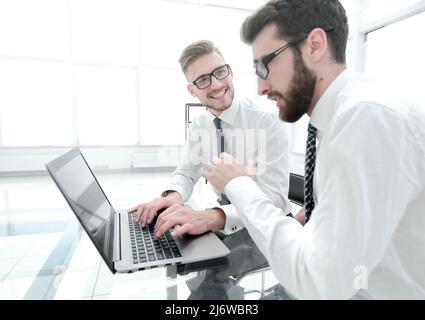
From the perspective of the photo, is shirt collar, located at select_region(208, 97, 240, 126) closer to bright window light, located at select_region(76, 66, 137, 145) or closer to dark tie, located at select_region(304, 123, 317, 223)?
dark tie, located at select_region(304, 123, 317, 223)

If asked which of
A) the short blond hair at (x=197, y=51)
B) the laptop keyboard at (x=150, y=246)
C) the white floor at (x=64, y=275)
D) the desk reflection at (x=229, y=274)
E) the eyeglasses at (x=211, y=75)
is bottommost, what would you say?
the white floor at (x=64, y=275)

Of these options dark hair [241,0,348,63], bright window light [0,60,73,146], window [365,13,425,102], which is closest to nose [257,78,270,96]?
dark hair [241,0,348,63]

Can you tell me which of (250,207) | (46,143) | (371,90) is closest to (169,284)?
(250,207)

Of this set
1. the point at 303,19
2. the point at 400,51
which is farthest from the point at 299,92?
the point at 400,51

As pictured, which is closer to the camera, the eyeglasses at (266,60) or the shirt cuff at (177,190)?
the eyeglasses at (266,60)

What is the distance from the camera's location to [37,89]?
510 centimetres

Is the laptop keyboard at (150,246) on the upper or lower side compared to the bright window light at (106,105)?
lower

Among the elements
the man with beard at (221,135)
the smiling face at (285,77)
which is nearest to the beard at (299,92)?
the smiling face at (285,77)

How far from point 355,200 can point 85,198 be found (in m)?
0.79

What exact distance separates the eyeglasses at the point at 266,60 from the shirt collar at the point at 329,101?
0.47 ft

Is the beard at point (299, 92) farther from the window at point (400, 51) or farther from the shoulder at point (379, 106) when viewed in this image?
the window at point (400, 51)

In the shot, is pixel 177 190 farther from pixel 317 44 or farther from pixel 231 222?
pixel 317 44

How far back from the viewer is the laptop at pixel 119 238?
721 mm
